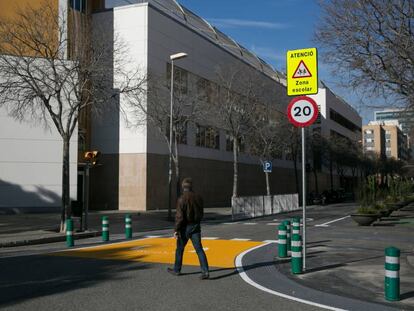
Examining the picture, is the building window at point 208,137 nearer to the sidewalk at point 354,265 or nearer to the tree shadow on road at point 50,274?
the sidewalk at point 354,265

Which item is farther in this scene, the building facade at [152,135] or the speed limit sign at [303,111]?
the building facade at [152,135]

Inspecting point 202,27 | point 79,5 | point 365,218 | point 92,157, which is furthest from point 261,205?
point 202,27

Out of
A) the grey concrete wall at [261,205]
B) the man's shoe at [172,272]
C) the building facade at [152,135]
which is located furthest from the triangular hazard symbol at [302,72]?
the building facade at [152,135]

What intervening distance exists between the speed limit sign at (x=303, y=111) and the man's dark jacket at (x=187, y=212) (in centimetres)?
250

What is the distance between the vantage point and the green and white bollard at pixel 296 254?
371 inches

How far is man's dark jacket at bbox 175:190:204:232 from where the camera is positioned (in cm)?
909

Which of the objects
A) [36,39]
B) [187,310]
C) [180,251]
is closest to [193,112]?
[36,39]

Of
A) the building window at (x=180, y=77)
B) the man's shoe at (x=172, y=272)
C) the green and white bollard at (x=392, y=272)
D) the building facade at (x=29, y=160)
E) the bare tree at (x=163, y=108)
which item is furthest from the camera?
the building window at (x=180, y=77)

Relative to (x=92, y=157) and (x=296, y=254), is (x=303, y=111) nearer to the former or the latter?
(x=296, y=254)

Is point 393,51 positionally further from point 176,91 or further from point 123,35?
point 123,35

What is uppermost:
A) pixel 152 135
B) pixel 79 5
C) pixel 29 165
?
pixel 79 5

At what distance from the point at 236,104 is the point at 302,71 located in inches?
1020

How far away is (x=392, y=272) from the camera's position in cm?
733

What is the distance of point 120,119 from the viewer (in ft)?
118
